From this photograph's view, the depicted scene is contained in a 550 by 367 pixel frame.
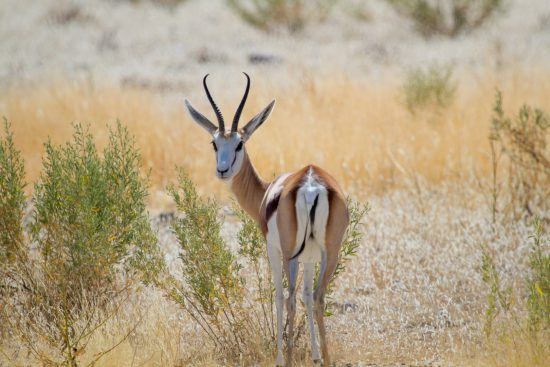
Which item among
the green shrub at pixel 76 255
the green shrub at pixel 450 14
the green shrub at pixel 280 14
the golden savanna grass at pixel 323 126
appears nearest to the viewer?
the green shrub at pixel 76 255

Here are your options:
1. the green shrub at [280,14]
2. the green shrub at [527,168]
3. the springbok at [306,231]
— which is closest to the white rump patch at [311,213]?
the springbok at [306,231]

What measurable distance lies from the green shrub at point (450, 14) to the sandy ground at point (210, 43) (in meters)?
0.38

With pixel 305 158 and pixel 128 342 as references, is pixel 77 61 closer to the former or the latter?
pixel 305 158

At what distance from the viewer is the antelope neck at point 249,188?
5.54 metres

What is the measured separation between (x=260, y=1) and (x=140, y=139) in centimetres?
1373

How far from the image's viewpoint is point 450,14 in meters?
23.7

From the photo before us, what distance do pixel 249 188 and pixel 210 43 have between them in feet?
56.5

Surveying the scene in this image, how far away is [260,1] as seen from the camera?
79.5ft

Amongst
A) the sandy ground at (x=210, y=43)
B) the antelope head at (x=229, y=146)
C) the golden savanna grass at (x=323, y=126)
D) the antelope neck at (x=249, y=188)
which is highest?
the sandy ground at (x=210, y=43)

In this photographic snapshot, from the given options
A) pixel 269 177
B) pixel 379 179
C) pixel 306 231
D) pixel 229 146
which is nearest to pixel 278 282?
pixel 306 231

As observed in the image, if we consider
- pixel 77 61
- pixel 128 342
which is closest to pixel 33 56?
pixel 77 61

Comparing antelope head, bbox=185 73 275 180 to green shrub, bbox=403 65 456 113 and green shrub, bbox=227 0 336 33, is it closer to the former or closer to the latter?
green shrub, bbox=403 65 456 113

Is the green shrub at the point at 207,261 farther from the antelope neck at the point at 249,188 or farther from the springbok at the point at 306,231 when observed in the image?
the springbok at the point at 306,231

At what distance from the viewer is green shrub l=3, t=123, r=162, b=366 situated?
531 cm
